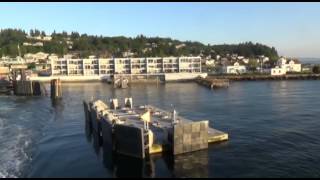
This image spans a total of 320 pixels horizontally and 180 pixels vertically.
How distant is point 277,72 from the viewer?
352 ft

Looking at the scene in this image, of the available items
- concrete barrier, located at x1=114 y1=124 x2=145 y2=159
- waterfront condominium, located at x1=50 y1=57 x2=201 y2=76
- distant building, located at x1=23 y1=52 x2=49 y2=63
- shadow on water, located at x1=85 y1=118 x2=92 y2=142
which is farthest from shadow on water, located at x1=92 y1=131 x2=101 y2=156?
distant building, located at x1=23 y1=52 x2=49 y2=63

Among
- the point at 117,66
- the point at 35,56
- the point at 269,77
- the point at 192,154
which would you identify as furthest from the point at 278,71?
the point at 35,56

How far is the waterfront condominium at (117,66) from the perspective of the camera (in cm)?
10988

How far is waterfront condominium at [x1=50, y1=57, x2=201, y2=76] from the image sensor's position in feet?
360

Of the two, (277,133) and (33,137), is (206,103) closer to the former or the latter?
(277,133)

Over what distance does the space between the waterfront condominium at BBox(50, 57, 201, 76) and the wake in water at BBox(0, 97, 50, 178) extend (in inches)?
2186

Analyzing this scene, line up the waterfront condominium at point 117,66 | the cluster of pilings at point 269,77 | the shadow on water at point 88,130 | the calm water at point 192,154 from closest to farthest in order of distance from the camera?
the calm water at point 192,154 < the shadow on water at point 88,130 < the cluster of pilings at point 269,77 < the waterfront condominium at point 117,66

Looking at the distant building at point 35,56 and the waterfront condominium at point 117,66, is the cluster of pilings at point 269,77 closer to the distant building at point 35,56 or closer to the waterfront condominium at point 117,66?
the waterfront condominium at point 117,66

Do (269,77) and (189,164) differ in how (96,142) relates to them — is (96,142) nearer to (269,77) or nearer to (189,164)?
(189,164)

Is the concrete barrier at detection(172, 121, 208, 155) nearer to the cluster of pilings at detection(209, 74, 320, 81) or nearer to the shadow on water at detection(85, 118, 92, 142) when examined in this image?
the shadow on water at detection(85, 118, 92, 142)

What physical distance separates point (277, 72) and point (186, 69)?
22432mm

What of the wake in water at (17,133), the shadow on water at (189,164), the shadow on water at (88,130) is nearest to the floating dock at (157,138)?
the shadow on water at (189,164)

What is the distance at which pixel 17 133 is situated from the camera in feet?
112

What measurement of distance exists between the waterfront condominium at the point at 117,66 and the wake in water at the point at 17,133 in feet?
182
